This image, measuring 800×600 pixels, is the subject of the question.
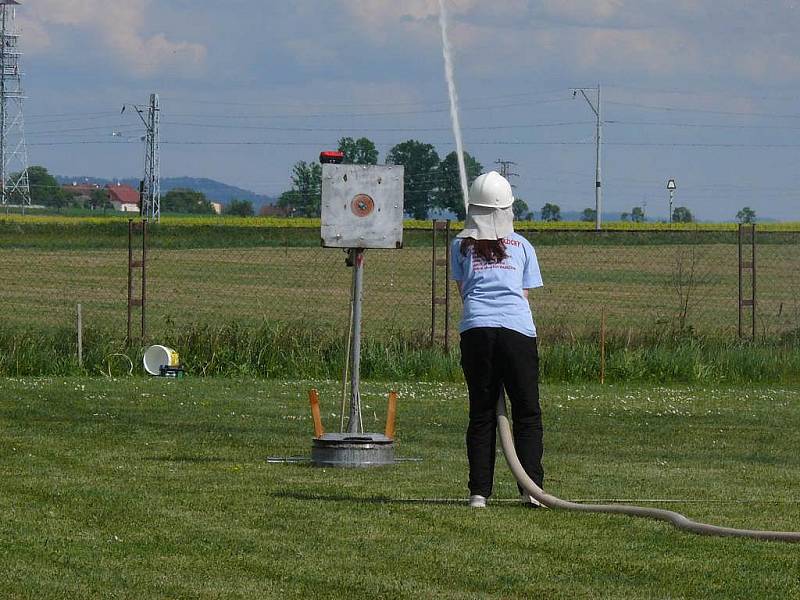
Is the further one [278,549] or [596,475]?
[596,475]

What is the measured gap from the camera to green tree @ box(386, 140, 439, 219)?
73250 mm

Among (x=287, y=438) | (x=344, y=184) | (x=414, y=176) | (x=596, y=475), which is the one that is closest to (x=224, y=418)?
(x=287, y=438)

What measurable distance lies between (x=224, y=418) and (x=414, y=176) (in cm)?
6134

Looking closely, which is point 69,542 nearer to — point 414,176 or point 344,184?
point 344,184

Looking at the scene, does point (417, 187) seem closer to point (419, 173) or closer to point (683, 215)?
point (419, 173)

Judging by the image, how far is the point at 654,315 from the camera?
25891mm

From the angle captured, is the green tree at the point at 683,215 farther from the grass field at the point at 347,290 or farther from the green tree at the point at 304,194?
the grass field at the point at 347,290

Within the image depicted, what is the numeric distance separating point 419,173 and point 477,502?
6584 centimetres

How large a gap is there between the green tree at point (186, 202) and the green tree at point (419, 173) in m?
29.2

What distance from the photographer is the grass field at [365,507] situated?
6.71m

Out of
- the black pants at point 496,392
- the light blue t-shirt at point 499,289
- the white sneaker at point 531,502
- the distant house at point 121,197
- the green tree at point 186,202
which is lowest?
the white sneaker at point 531,502

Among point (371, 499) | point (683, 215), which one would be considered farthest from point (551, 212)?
point (371, 499)

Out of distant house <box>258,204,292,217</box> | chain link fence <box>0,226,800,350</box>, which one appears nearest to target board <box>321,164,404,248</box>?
chain link fence <box>0,226,800,350</box>

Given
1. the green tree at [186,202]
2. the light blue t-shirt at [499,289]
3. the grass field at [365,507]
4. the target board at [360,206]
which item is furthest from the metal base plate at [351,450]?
the green tree at [186,202]
